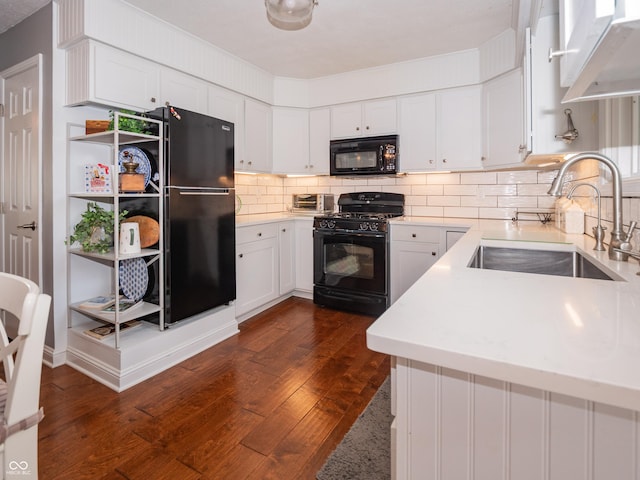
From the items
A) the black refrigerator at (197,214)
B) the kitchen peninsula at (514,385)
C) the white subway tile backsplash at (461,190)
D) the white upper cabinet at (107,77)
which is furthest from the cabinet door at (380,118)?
the kitchen peninsula at (514,385)

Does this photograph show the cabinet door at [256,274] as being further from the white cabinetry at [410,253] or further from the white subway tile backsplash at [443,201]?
the white subway tile backsplash at [443,201]

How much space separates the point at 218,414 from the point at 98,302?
3.95ft

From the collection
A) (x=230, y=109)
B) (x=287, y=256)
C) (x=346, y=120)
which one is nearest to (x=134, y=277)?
(x=287, y=256)

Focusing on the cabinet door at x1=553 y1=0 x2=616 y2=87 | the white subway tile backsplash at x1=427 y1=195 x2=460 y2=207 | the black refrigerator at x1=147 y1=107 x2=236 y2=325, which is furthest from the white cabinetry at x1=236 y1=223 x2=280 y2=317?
the cabinet door at x1=553 y1=0 x2=616 y2=87

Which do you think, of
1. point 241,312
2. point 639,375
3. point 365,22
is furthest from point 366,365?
point 365,22

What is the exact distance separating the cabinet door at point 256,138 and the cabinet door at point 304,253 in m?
0.71

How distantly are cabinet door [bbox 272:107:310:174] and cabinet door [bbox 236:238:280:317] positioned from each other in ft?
2.99

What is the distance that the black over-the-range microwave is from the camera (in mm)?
3479

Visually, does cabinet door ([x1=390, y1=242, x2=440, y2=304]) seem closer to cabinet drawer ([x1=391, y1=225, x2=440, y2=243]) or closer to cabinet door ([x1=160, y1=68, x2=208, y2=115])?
cabinet drawer ([x1=391, y1=225, x2=440, y2=243])

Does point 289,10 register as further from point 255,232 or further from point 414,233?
point 414,233

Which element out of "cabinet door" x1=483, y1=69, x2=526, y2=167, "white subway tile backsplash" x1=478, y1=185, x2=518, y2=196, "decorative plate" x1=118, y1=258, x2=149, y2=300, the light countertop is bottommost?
"decorative plate" x1=118, y1=258, x2=149, y2=300

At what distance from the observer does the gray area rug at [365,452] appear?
1.44 meters

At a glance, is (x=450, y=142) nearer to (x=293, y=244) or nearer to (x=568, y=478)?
(x=293, y=244)

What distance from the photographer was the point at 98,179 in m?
2.30
